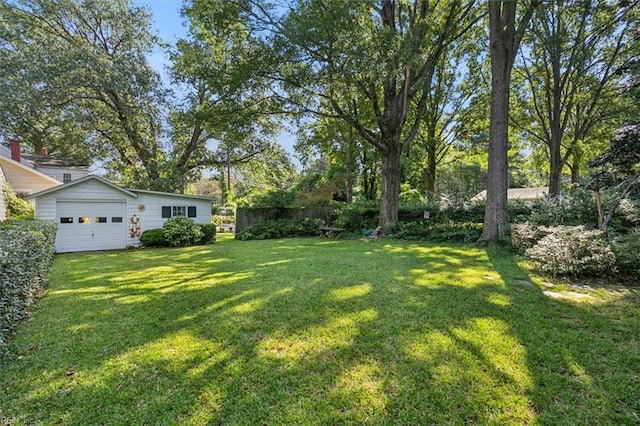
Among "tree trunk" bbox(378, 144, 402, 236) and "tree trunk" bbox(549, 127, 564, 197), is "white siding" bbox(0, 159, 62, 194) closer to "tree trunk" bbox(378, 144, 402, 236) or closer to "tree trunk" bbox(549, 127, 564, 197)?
"tree trunk" bbox(378, 144, 402, 236)

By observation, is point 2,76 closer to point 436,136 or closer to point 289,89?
point 289,89

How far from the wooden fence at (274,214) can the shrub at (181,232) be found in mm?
3057

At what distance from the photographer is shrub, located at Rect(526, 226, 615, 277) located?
4914mm

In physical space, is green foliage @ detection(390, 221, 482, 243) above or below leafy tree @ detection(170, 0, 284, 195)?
below

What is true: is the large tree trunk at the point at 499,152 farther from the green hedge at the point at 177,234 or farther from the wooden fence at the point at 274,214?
the green hedge at the point at 177,234

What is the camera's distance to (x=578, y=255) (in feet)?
16.5

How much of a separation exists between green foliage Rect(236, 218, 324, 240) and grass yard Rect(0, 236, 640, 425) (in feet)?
28.2

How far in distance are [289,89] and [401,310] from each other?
31.4 ft

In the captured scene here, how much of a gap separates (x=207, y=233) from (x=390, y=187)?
7847mm

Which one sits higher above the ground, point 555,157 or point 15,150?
point 15,150

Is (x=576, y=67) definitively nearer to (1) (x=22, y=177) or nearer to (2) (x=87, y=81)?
(2) (x=87, y=81)

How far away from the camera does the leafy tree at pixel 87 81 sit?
13320 millimetres

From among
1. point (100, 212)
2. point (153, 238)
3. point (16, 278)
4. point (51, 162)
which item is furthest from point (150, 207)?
point (51, 162)

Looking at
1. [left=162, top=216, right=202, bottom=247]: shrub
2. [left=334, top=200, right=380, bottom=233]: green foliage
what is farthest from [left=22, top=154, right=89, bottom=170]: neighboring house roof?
[left=334, top=200, right=380, bottom=233]: green foliage
